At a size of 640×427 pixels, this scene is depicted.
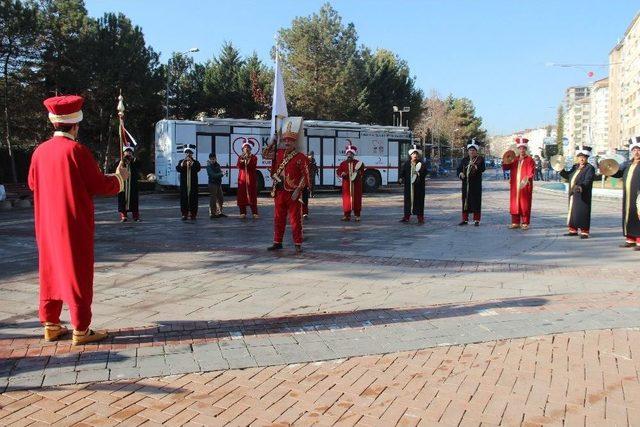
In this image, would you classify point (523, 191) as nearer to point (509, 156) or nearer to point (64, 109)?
point (509, 156)

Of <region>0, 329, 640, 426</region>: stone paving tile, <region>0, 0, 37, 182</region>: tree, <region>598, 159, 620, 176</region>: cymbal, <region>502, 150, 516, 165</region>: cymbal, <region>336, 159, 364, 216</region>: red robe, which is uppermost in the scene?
<region>0, 0, 37, 182</region>: tree

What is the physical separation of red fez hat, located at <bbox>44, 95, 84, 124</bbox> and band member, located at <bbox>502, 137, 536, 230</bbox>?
1024 cm

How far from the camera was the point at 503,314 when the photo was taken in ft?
18.6

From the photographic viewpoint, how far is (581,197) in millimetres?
11477

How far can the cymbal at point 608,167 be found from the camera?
10711mm

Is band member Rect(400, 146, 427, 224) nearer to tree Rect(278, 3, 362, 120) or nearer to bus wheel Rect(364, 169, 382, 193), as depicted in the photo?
bus wheel Rect(364, 169, 382, 193)

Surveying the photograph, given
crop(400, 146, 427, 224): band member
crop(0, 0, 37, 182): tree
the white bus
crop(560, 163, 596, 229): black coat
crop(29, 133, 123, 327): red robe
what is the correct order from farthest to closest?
crop(0, 0, 37, 182): tree < the white bus < crop(400, 146, 427, 224): band member < crop(560, 163, 596, 229): black coat < crop(29, 133, 123, 327): red robe

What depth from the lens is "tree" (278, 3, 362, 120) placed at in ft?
135

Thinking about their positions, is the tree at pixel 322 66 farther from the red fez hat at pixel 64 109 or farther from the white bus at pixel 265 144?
the red fez hat at pixel 64 109

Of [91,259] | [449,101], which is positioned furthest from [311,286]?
[449,101]

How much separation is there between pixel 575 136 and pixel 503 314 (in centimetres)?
18167

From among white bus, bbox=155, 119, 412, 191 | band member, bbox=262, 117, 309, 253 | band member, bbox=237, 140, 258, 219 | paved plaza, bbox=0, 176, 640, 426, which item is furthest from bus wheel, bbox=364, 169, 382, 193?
paved plaza, bbox=0, 176, 640, 426

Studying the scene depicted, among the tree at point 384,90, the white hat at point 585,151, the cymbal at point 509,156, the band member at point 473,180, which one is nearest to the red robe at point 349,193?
the band member at point 473,180

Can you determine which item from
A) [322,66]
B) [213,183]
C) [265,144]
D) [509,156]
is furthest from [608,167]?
[322,66]
